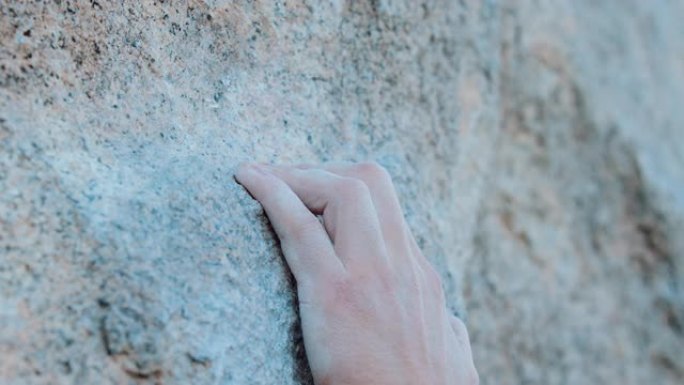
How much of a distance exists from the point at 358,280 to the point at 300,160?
0.62 ft

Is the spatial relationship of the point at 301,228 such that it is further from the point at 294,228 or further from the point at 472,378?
the point at 472,378

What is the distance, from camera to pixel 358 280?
758 millimetres

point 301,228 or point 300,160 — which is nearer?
point 301,228

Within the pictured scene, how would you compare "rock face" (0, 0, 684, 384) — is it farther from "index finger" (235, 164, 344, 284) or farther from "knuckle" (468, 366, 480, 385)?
"knuckle" (468, 366, 480, 385)

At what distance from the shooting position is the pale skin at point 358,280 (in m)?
0.75

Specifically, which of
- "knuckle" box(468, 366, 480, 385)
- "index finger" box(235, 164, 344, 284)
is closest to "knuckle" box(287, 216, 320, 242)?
"index finger" box(235, 164, 344, 284)

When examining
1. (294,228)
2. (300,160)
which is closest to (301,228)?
(294,228)

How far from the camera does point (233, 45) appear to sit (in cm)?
89

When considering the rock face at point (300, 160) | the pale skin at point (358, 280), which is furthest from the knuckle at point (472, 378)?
the rock face at point (300, 160)

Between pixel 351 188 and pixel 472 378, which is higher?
pixel 351 188

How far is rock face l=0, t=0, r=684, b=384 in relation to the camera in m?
0.69

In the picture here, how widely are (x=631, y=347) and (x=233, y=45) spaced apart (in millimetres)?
871

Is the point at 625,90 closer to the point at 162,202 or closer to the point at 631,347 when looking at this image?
the point at 631,347

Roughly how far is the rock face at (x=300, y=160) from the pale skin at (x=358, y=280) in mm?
31
